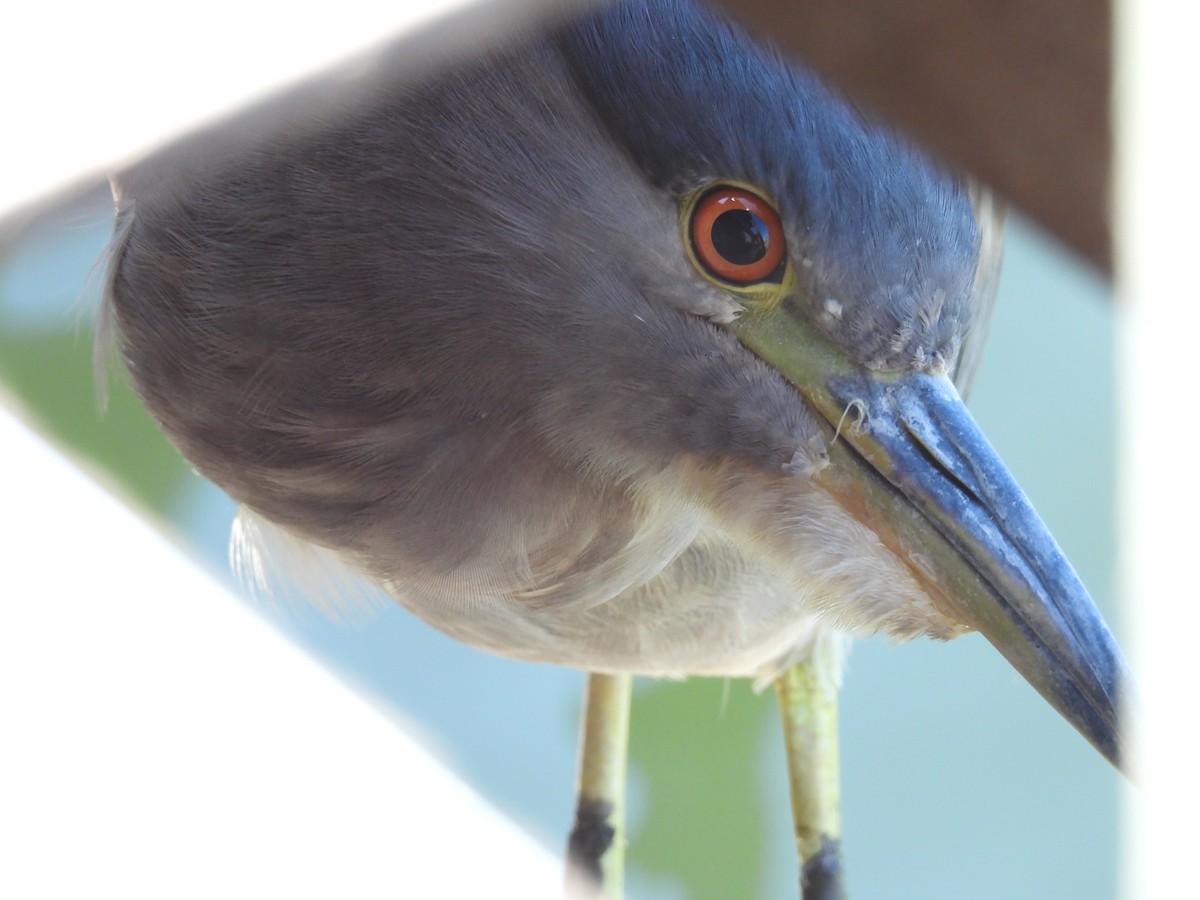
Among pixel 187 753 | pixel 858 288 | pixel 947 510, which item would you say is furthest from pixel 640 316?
pixel 187 753

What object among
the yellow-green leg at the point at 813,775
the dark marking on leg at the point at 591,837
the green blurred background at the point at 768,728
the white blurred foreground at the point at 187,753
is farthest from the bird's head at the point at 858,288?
the green blurred background at the point at 768,728

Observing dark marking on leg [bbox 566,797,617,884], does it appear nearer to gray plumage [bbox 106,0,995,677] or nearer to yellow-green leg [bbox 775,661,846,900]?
yellow-green leg [bbox 775,661,846,900]

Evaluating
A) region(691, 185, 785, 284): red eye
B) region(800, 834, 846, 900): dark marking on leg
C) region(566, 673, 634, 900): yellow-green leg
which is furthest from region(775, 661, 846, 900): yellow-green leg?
region(691, 185, 785, 284): red eye

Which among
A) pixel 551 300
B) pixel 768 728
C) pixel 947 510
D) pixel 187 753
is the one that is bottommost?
pixel 947 510

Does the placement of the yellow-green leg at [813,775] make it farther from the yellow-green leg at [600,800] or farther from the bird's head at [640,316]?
the bird's head at [640,316]

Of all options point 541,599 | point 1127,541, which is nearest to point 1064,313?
point 541,599

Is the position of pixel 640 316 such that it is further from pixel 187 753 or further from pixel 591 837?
pixel 187 753
